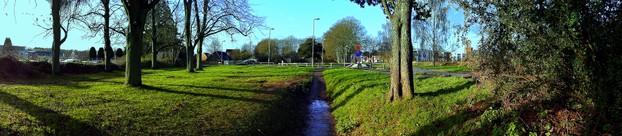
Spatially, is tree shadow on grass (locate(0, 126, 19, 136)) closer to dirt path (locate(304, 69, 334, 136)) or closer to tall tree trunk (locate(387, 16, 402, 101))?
dirt path (locate(304, 69, 334, 136))

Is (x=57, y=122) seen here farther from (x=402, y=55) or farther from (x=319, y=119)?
(x=402, y=55)

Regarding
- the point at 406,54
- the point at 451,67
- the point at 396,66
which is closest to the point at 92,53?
the point at 451,67

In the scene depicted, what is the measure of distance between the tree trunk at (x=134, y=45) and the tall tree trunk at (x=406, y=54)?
30.9 feet

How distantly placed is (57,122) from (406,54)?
7.81 meters

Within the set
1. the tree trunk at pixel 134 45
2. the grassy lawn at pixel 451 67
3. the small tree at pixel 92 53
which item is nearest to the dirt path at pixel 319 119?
the grassy lawn at pixel 451 67

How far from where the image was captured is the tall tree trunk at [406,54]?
34.6 ft

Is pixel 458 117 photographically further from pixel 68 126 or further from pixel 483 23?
pixel 68 126

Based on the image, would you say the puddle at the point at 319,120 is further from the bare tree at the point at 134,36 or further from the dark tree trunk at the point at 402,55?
the bare tree at the point at 134,36

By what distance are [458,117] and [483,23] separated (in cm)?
171

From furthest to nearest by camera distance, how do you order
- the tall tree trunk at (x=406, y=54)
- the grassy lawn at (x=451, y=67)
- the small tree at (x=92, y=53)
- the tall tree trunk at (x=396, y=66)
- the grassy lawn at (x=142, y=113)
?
1. the small tree at (x=92, y=53)
2. the tall tree trunk at (x=396, y=66)
3. the tall tree trunk at (x=406, y=54)
4. the grassy lawn at (x=451, y=67)
5. the grassy lawn at (x=142, y=113)

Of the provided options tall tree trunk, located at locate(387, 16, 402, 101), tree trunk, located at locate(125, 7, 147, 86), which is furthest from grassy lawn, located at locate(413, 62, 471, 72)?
tree trunk, located at locate(125, 7, 147, 86)

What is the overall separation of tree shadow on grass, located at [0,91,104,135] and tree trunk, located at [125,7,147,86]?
539 cm

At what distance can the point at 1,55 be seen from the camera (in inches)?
882

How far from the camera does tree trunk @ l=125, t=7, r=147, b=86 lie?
14.9m
